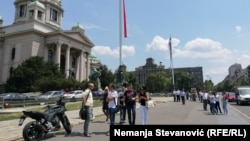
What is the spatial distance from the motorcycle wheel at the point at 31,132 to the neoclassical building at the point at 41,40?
64844 mm

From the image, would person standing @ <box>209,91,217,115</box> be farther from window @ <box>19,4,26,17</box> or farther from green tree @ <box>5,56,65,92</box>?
window @ <box>19,4,26,17</box>

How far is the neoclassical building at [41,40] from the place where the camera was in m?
73.3

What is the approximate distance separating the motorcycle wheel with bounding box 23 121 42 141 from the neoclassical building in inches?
2553

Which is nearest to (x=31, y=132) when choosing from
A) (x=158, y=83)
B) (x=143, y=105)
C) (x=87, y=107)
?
A: (x=87, y=107)

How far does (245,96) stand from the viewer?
111 feet

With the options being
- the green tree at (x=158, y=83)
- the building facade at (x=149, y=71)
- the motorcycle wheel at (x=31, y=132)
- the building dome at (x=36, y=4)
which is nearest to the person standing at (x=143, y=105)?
the motorcycle wheel at (x=31, y=132)

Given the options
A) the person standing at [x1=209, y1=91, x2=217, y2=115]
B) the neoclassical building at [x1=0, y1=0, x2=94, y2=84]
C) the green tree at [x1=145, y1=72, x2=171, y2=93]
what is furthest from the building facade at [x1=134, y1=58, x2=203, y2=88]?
the person standing at [x1=209, y1=91, x2=217, y2=115]

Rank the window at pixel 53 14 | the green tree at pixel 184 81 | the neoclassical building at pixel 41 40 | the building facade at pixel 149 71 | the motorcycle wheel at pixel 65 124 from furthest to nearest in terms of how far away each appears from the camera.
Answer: the building facade at pixel 149 71, the green tree at pixel 184 81, the window at pixel 53 14, the neoclassical building at pixel 41 40, the motorcycle wheel at pixel 65 124

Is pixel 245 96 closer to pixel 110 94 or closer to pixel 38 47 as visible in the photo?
pixel 110 94

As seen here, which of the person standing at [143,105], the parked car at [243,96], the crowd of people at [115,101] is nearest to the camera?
the crowd of people at [115,101]

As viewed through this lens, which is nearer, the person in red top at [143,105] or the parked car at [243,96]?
the person in red top at [143,105]

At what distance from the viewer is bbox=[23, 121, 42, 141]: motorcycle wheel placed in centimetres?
948

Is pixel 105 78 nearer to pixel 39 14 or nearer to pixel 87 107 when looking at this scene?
pixel 39 14

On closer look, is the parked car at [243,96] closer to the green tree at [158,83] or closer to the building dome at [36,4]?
the building dome at [36,4]
